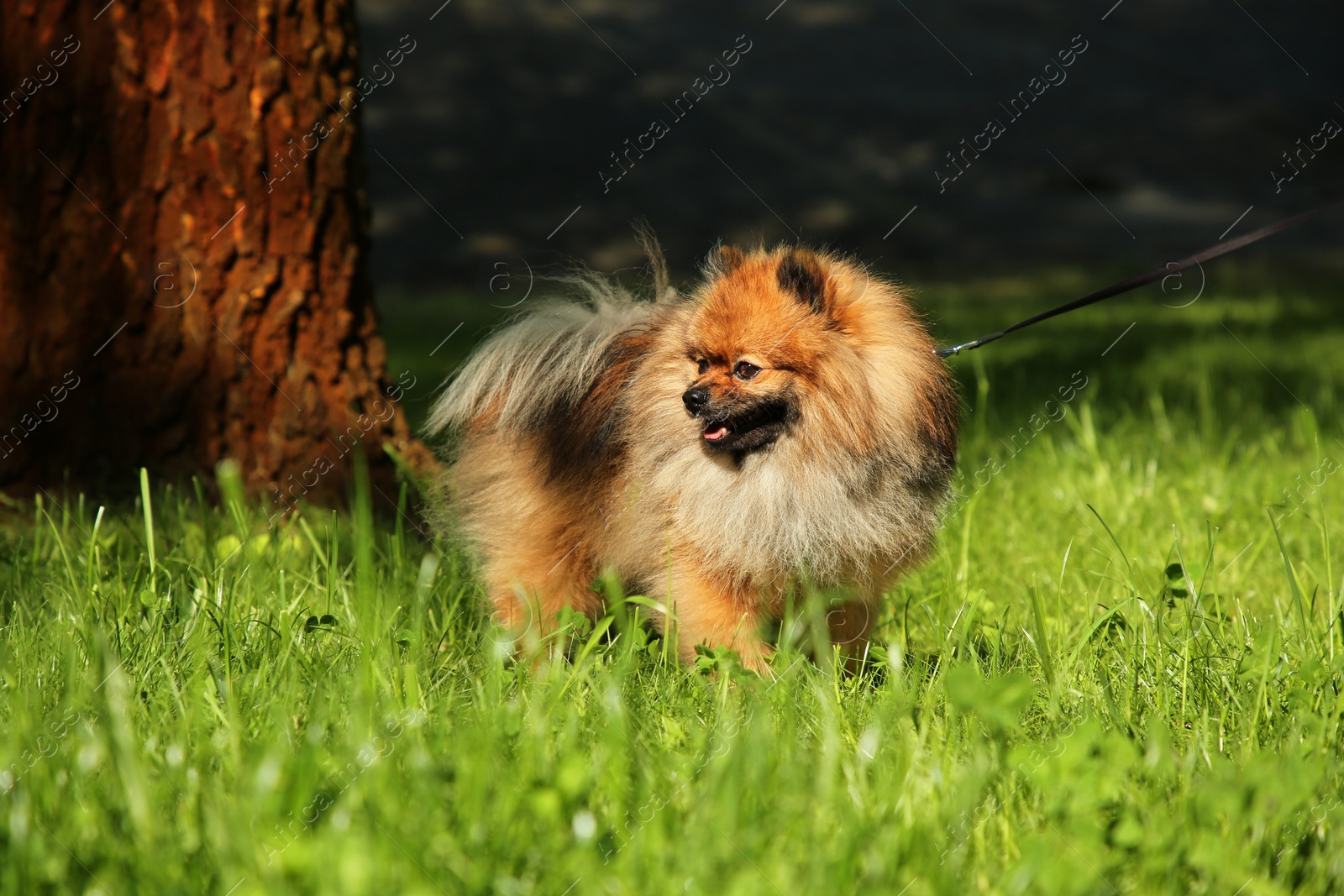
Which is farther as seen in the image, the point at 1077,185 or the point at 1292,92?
the point at 1292,92

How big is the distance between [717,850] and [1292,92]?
19595 mm

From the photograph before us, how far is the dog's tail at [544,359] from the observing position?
3074 mm

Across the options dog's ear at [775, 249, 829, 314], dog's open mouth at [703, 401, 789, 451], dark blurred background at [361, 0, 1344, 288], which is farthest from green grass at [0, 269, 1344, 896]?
dark blurred background at [361, 0, 1344, 288]

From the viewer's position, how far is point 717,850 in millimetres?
1717

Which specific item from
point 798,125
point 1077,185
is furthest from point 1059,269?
point 798,125

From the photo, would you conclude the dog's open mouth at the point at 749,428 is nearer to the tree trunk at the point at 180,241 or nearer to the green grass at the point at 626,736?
the green grass at the point at 626,736

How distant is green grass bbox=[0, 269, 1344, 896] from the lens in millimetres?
1706

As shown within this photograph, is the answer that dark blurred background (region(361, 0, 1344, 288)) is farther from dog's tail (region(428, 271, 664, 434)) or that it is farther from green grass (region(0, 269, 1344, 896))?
green grass (region(0, 269, 1344, 896))

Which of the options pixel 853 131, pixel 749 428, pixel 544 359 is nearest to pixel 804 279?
pixel 749 428

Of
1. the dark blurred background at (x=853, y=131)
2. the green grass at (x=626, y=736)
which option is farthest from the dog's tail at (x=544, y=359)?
the dark blurred background at (x=853, y=131)

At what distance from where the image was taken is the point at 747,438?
278 cm

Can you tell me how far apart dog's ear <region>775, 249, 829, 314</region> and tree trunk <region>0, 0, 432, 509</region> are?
188 cm

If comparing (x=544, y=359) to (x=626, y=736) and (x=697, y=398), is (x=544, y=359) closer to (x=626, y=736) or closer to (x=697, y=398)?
(x=697, y=398)

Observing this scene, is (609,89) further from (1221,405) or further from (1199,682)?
(1199,682)
